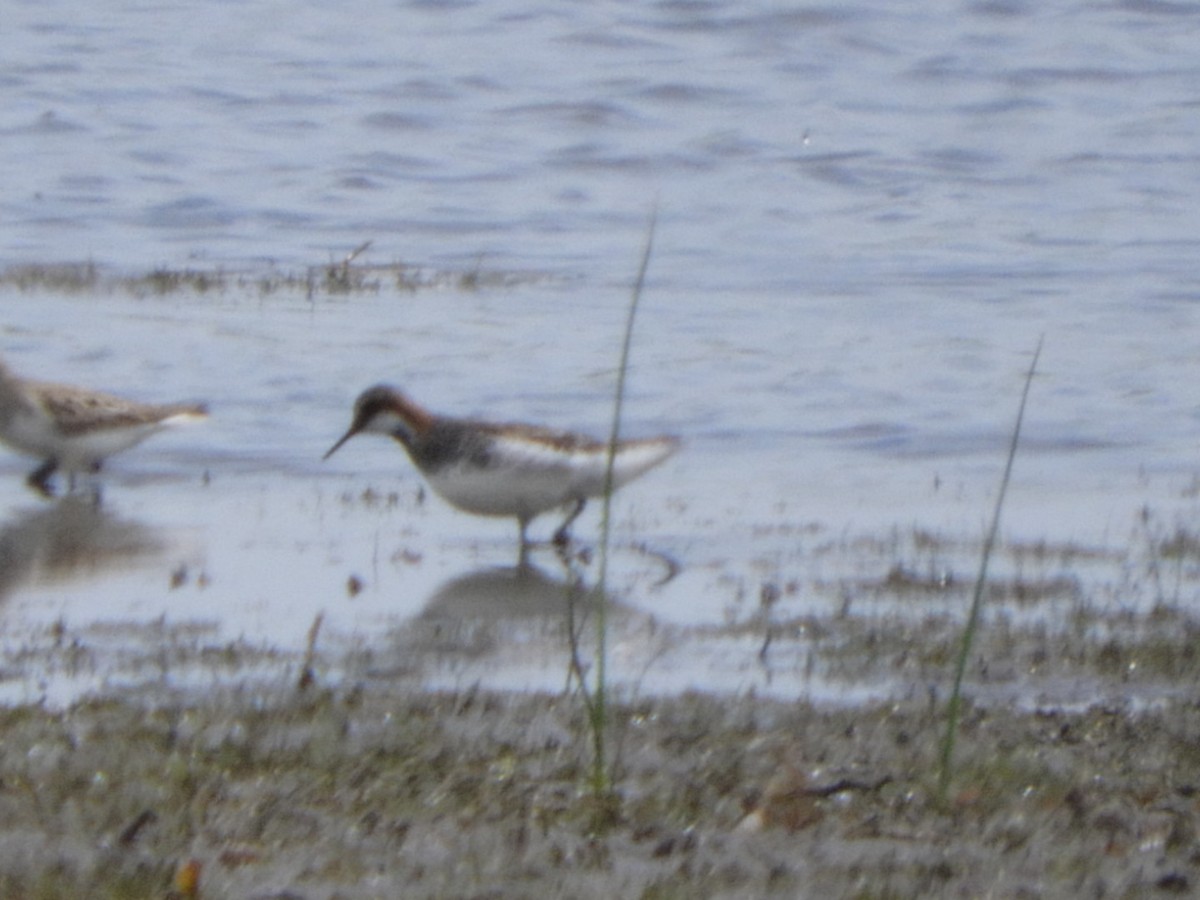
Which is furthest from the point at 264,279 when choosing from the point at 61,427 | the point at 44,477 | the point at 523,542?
the point at 523,542

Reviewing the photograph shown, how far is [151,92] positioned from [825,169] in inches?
333

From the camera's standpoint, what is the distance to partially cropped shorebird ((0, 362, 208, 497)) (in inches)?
495

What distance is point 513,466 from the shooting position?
1062cm

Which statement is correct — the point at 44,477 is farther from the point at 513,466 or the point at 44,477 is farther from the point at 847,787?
the point at 847,787

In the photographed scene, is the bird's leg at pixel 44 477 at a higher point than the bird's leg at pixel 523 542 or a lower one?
lower

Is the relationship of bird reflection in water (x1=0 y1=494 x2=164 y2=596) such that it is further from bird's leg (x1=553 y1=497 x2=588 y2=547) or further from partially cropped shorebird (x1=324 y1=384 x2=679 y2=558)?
bird's leg (x1=553 y1=497 x2=588 y2=547)

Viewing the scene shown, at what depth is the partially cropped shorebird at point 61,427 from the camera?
12.6m

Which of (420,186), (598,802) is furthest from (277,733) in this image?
(420,186)

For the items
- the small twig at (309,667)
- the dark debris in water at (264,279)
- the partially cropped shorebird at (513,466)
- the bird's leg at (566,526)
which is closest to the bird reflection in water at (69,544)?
the partially cropped shorebird at (513,466)

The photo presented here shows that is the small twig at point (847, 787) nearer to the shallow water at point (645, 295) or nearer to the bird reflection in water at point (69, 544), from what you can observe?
the shallow water at point (645, 295)

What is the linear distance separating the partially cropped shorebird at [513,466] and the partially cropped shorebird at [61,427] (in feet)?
7.49

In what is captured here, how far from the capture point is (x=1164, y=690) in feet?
25.5

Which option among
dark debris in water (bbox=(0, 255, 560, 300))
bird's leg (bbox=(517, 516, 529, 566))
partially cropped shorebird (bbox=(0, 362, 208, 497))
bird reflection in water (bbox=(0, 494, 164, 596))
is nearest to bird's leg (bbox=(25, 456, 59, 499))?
partially cropped shorebird (bbox=(0, 362, 208, 497))

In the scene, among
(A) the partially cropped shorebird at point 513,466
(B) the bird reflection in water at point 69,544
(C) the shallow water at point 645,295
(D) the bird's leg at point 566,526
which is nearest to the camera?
(B) the bird reflection in water at point 69,544
